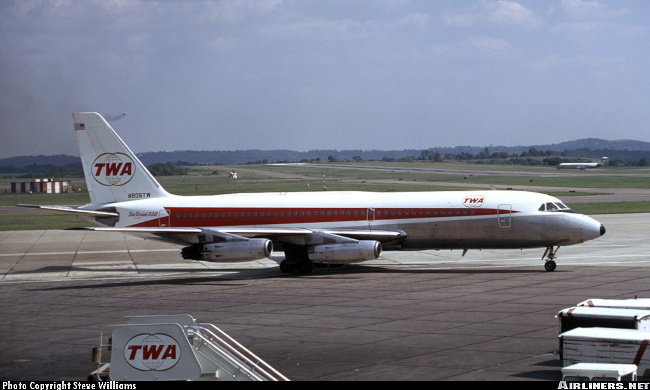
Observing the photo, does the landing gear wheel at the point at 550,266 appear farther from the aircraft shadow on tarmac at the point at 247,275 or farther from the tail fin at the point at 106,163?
the tail fin at the point at 106,163

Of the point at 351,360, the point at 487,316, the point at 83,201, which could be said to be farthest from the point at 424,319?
the point at 83,201

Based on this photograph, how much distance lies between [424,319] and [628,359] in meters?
9.11

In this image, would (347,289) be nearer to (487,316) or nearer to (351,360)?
(487,316)

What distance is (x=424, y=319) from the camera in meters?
26.3

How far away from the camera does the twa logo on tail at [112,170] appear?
41906 millimetres

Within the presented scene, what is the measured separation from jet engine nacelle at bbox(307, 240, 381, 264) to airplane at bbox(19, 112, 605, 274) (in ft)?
0.15

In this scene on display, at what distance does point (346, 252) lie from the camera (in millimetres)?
36688

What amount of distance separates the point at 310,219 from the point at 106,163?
10900 mm

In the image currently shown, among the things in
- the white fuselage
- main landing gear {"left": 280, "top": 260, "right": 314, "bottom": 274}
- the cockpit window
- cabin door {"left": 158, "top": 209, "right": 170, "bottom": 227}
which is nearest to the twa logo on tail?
the white fuselage

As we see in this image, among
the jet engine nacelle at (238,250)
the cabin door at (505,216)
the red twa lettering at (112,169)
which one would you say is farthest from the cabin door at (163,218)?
the cabin door at (505,216)

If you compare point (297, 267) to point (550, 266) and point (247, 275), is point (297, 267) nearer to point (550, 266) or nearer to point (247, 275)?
point (247, 275)

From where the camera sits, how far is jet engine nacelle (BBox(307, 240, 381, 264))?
1438 inches

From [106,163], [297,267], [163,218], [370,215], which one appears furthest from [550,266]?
[106,163]

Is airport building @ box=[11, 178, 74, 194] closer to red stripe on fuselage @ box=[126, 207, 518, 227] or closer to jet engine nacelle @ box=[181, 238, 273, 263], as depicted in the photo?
red stripe on fuselage @ box=[126, 207, 518, 227]
